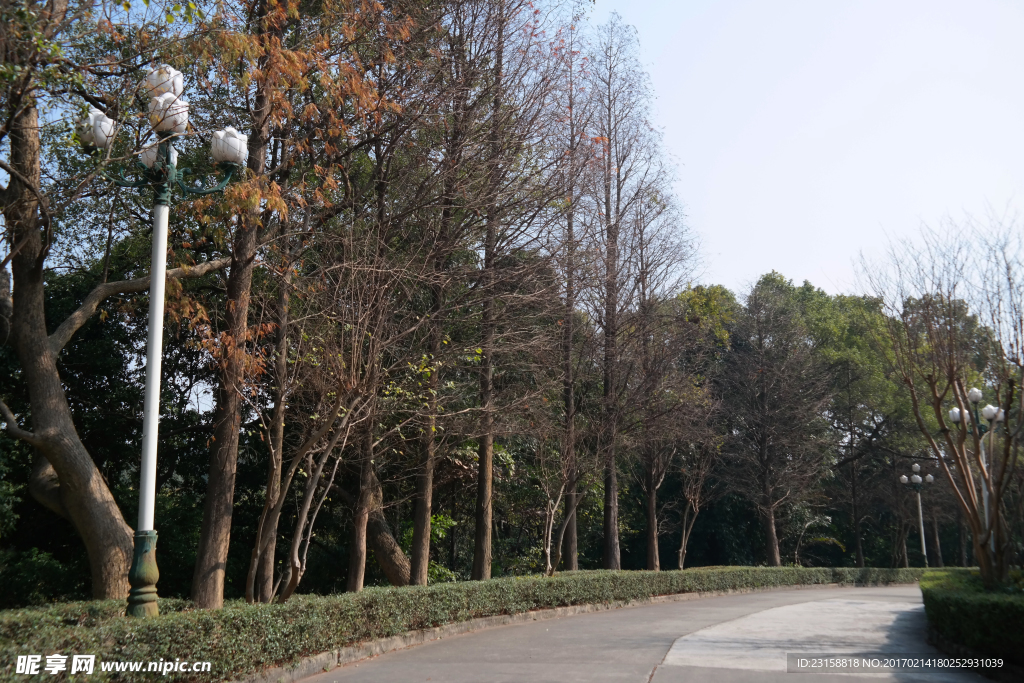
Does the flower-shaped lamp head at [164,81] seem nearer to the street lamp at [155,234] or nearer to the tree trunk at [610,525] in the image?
the street lamp at [155,234]

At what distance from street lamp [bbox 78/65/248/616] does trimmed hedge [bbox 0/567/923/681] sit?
47 centimetres

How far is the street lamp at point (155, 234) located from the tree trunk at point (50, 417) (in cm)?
195

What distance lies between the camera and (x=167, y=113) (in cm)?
759

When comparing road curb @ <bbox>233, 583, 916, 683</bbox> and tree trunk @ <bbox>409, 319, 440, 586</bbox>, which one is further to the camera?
tree trunk @ <bbox>409, 319, 440, 586</bbox>

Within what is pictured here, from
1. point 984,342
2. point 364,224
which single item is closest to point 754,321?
point 984,342

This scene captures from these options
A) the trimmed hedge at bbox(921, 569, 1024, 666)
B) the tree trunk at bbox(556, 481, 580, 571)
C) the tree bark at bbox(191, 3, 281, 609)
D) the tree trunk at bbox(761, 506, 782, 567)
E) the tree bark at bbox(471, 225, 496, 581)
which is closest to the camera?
the trimmed hedge at bbox(921, 569, 1024, 666)

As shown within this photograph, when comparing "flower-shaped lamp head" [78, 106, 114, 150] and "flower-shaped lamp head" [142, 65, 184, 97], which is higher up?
"flower-shaped lamp head" [142, 65, 184, 97]

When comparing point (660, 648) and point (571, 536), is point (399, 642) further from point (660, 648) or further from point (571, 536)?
point (571, 536)

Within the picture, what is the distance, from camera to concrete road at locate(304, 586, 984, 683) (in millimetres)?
8656

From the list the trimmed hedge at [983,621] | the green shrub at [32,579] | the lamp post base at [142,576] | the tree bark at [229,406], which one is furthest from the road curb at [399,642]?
the green shrub at [32,579]

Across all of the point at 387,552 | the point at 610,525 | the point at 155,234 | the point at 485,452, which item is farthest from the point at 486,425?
the point at 610,525

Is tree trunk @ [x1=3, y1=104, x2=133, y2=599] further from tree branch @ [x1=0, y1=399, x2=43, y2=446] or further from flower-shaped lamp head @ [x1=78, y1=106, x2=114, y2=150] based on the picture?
flower-shaped lamp head @ [x1=78, y1=106, x2=114, y2=150]

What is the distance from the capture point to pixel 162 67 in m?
7.94

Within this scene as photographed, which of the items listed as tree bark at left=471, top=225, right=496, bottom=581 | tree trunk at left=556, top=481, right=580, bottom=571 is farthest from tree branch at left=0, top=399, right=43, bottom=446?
tree trunk at left=556, top=481, right=580, bottom=571
